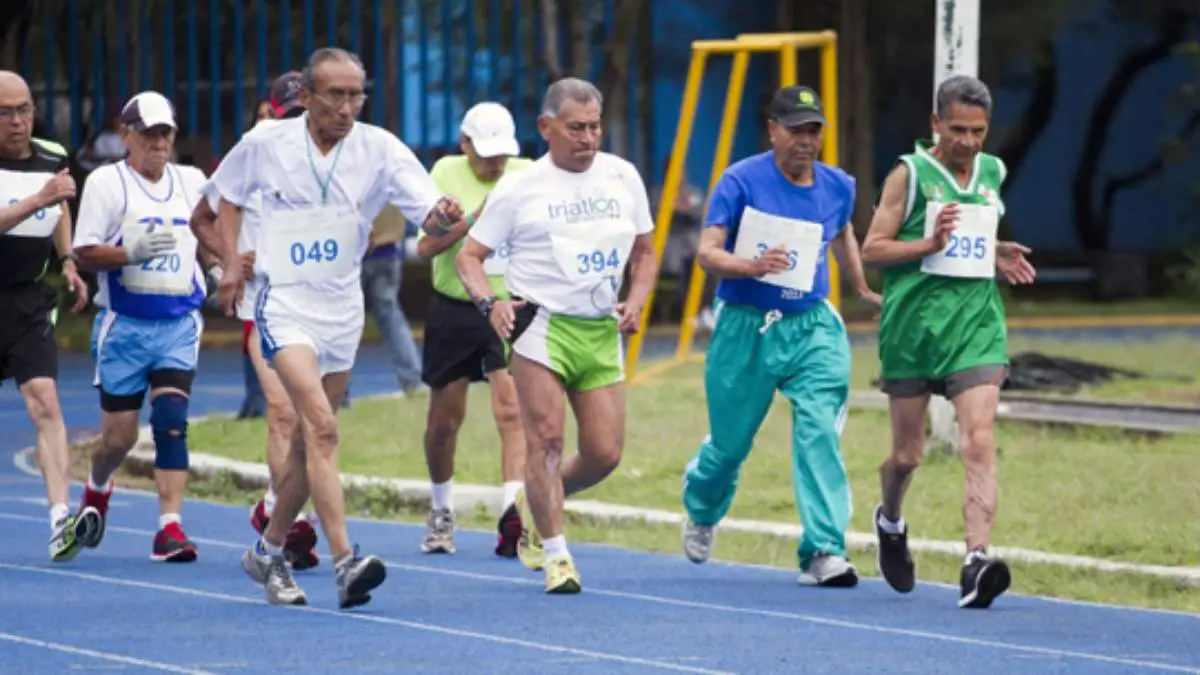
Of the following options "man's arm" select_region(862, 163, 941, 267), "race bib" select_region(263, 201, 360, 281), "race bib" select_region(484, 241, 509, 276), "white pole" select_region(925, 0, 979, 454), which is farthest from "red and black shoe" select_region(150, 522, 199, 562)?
"white pole" select_region(925, 0, 979, 454)

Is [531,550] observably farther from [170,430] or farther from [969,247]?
[969,247]

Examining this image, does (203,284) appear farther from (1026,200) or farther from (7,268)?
(1026,200)

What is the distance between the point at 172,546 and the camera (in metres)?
12.4

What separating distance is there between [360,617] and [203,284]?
9.59ft

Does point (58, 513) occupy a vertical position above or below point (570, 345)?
below

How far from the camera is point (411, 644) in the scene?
9.62 meters

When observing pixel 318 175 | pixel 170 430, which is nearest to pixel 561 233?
pixel 318 175

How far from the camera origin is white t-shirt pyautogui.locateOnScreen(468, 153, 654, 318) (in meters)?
11.1

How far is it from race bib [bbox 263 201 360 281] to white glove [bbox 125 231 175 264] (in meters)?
1.75

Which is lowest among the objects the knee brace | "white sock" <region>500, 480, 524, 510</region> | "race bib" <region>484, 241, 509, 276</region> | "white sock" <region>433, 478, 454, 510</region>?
"white sock" <region>433, 478, 454, 510</region>

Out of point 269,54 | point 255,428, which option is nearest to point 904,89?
point 269,54

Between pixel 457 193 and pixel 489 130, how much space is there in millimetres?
351

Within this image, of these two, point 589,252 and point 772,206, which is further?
point 772,206

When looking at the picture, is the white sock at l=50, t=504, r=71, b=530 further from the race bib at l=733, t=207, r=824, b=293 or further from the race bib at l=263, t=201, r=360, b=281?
the race bib at l=733, t=207, r=824, b=293
